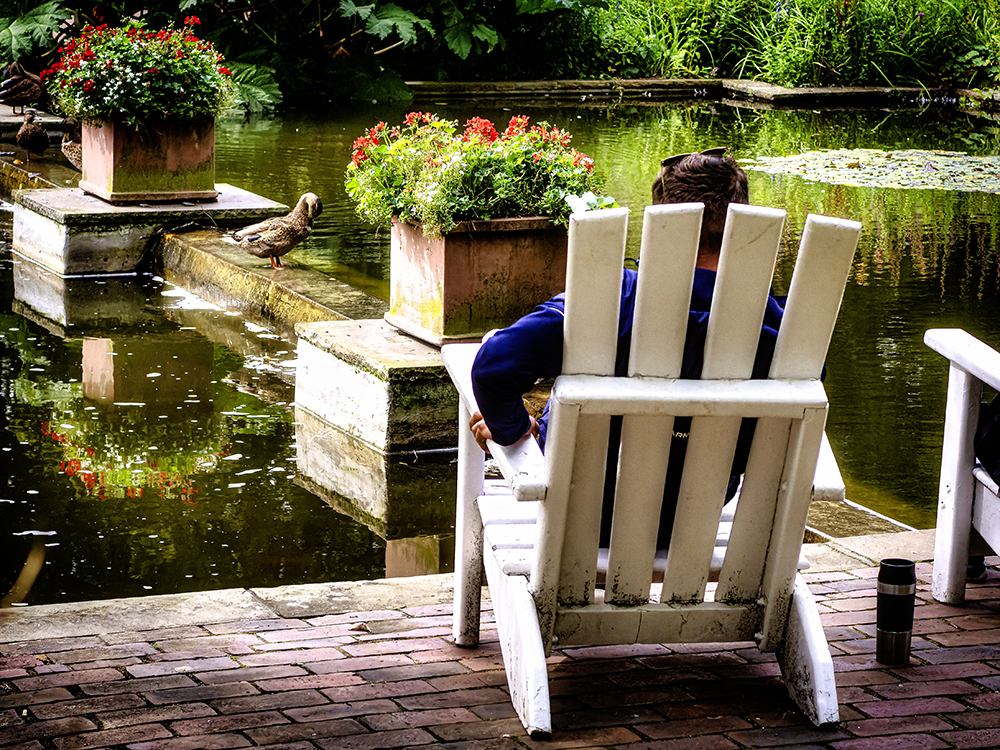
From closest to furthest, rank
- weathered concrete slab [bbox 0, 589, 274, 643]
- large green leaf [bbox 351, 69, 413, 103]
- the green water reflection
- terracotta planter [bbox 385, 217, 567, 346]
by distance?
1. weathered concrete slab [bbox 0, 589, 274, 643]
2. terracotta planter [bbox 385, 217, 567, 346]
3. the green water reflection
4. large green leaf [bbox 351, 69, 413, 103]

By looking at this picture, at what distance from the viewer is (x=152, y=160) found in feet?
26.6

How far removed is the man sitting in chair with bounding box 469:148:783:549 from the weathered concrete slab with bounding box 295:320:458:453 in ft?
7.35

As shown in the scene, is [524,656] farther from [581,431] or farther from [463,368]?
[463,368]

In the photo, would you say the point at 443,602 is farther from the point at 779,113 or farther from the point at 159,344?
the point at 779,113

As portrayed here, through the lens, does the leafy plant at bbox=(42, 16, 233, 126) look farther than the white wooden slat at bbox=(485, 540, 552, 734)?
Yes

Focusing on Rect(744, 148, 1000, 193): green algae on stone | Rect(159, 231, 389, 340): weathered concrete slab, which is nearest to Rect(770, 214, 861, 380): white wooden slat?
Rect(159, 231, 389, 340): weathered concrete slab

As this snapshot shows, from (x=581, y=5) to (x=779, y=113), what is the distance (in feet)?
10.6

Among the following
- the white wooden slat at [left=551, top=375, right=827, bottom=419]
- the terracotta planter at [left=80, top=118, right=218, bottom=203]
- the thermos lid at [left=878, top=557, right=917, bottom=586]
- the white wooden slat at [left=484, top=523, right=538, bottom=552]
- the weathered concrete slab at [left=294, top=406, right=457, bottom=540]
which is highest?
the white wooden slat at [left=551, top=375, right=827, bottom=419]

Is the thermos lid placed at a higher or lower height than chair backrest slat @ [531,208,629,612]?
lower

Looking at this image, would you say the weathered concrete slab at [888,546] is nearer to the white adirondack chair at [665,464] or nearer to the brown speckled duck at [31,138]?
the white adirondack chair at [665,464]

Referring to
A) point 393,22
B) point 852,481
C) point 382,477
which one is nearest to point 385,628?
point 382,477

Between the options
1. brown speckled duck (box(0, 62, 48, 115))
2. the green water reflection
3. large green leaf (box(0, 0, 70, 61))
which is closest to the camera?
the green water reflection

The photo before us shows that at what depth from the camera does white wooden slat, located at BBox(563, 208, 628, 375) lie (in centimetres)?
233

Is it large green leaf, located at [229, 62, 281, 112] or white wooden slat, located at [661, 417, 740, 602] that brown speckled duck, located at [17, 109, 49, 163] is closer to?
large green leaf, located at [229, 62, 281, 112]
